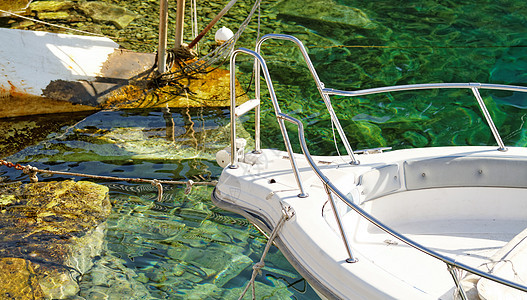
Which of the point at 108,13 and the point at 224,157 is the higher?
the point at 108,13

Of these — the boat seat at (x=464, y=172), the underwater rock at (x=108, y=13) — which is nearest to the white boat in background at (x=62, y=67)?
the underwater rock at (x=108, y=13)

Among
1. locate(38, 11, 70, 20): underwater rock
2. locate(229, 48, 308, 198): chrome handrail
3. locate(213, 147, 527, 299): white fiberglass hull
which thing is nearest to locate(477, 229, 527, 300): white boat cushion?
locate(213, 147, 527, 299): white fiberglass hull

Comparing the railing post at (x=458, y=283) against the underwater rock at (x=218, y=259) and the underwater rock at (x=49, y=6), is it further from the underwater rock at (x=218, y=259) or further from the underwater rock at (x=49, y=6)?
the underwater rock at (x=49, y=6)

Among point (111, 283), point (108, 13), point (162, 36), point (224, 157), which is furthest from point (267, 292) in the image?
point (108, 13)

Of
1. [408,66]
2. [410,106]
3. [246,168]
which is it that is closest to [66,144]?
[246,168]

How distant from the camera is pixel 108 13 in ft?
28.7

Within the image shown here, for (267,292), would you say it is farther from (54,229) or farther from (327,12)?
(327,12)

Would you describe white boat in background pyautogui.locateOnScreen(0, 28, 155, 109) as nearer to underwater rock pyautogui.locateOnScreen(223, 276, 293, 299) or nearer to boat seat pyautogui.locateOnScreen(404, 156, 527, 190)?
underwater rock pyautogui.locateOnScreen(223, 276, 293, 299)

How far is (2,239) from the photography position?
3.93 metres

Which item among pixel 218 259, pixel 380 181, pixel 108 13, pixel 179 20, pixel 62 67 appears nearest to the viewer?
pixel 380 181

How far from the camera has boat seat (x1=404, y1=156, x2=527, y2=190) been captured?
3355mm

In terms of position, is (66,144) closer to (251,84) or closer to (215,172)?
(215,172)

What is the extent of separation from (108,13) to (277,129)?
14.4ft

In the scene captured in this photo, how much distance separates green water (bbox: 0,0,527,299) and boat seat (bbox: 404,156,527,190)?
104 centimetres
